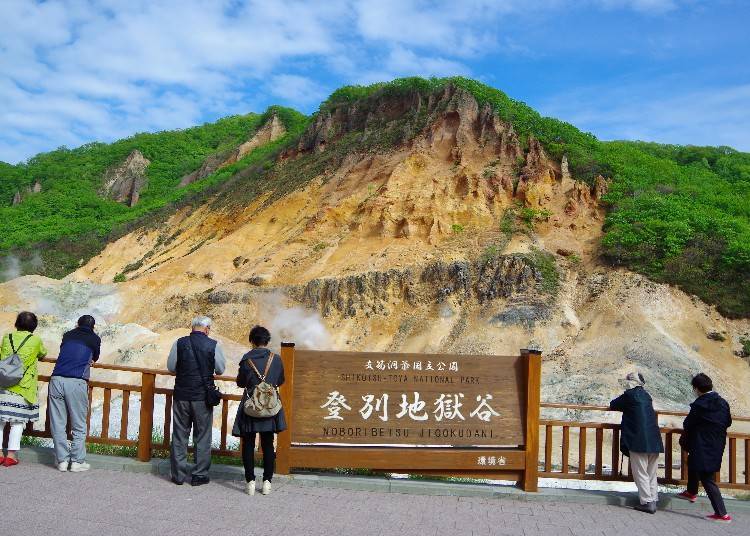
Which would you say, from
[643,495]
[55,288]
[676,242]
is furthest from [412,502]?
[55,288]

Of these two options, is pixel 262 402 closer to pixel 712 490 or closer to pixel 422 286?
pixel 712 490

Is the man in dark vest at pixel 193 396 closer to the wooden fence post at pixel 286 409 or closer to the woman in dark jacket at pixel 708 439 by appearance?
the wooden fence post at pixel 286 409

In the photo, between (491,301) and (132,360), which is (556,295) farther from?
(132,360)

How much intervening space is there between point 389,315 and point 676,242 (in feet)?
34.1

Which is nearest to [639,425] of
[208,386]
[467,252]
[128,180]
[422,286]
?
[208,386]

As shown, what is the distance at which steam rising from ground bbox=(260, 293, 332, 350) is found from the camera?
79.7ft

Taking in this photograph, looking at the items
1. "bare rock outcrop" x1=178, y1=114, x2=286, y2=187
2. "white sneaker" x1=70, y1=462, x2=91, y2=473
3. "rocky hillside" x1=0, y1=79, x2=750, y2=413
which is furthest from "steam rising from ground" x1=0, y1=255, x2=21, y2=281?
"white sneaker" x1=70, y1=462, x2=91, y2=473

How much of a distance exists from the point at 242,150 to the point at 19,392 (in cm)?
4436

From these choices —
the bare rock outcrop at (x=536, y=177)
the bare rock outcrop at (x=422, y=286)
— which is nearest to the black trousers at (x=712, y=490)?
the bare rock outcrop at (x=422, y=286)

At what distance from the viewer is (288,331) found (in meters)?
24.8

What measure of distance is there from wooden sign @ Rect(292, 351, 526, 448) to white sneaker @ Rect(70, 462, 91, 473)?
210 cm

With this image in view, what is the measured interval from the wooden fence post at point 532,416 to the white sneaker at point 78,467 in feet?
14.7

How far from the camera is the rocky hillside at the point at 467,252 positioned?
69.1ft

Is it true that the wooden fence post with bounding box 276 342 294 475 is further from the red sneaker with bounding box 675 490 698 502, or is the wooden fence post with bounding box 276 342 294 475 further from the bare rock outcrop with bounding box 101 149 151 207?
the bare rock outcrop with bounding box 101 149 151 207
